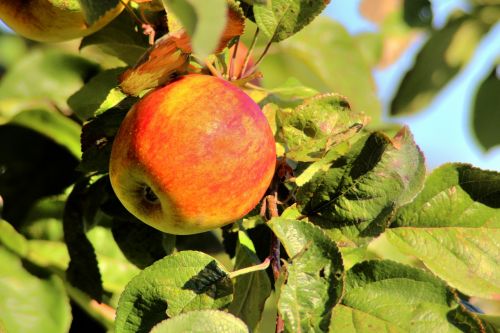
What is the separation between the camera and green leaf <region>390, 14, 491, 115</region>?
6.79 feet

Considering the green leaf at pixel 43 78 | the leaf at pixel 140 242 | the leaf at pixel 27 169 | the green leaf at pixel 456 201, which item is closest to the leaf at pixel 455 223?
the green leaf at pixel 456 201

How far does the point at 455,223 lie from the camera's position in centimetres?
104

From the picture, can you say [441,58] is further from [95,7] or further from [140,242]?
[95,7]

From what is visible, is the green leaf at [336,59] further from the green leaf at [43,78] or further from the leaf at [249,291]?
the leaf at [249,291]

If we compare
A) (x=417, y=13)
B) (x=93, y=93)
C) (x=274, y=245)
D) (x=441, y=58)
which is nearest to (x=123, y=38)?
(x=93, y=93)

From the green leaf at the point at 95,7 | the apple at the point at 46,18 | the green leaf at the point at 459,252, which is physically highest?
the green leaf at the point at 95,7

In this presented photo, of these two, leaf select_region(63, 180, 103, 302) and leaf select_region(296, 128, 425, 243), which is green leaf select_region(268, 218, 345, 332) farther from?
leaf select_region(63, 180, 103, 302)

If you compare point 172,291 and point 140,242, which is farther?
point 140,242

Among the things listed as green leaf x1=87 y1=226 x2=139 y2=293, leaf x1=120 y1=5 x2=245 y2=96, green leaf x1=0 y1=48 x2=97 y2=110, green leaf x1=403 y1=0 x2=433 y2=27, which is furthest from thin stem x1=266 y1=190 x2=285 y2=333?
green leaf x1=403 y1=0 x2=433 y2=27

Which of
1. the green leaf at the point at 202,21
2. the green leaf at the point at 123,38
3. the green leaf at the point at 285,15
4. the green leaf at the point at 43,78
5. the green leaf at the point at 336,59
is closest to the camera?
the green leaf at the point at 202,21

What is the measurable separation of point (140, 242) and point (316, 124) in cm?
36

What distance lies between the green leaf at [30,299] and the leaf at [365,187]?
17.8 inches

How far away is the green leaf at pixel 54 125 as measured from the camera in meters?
1.29

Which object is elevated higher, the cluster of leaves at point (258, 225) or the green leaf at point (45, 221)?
the cluster of leaves at point (258, 225)
